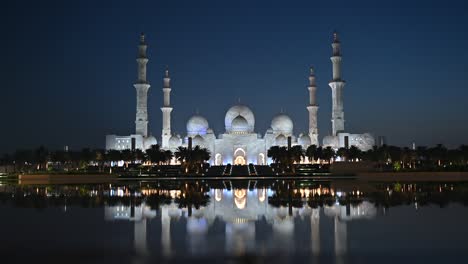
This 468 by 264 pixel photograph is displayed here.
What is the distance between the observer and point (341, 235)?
11.5 m

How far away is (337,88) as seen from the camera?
61.1m

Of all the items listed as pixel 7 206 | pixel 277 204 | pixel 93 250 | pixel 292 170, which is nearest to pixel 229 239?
pixel 93 250

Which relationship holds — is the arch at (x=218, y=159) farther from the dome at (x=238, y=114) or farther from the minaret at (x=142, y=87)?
the minaret at (x=142, y=87)

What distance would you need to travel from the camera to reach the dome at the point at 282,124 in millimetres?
69750

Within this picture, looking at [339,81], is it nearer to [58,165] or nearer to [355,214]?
[58,165]

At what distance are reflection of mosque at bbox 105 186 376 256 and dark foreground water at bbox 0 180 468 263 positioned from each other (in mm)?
21

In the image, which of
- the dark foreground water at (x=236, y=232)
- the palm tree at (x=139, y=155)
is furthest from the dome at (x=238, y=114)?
the dark foreground water at (x=236, y=232)

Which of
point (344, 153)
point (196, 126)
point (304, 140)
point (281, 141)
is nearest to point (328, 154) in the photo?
point (344, 153)

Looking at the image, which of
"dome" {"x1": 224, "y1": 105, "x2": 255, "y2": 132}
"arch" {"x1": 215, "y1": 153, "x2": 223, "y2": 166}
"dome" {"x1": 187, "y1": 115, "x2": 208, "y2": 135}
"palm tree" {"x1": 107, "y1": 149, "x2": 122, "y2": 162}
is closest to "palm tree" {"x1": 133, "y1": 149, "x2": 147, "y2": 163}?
"palm tree" {"x1": 107, "y1": 149, "x2": 122, "y2": 162}

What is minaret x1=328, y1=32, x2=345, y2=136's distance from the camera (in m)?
61.1

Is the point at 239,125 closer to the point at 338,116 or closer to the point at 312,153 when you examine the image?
the point at 338,116

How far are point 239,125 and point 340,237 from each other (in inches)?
2196

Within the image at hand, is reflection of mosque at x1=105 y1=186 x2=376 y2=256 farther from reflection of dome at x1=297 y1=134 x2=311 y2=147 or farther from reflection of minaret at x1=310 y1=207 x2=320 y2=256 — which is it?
reflection of dome at x1=297 y1=134 x2=311 y2=147

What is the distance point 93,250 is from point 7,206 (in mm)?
10064
